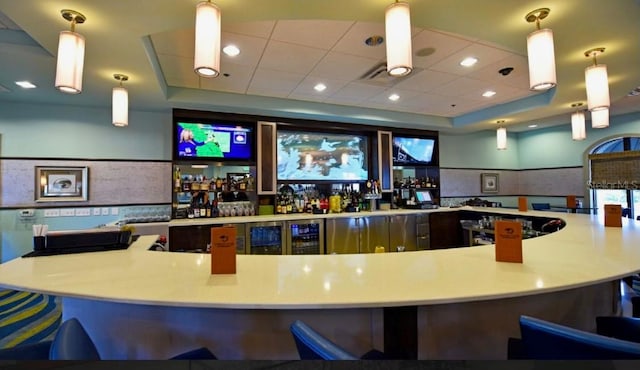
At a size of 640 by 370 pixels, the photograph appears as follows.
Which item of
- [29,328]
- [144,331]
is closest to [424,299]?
[144,331]

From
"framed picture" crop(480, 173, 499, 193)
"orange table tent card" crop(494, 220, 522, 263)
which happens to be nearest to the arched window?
"framed picture" crop(480, 173, 499, 193)

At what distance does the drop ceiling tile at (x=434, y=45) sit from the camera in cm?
267

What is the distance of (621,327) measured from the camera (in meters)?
1.43

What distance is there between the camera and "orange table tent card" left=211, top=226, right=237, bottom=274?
1476 millimetres

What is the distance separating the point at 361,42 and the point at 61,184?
4339mm

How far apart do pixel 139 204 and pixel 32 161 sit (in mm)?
1382

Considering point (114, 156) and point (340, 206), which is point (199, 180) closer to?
point (114, 156)

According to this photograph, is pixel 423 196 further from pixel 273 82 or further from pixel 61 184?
pixel 61 184

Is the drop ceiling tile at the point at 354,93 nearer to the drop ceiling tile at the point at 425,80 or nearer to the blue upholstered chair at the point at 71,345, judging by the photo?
the drop ceiling tile at the point at 425,80

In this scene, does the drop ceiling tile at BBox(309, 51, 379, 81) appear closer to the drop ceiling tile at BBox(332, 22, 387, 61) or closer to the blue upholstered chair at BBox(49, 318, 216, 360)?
the drop ceiling tile at BBox(332, 22, 387, 61)

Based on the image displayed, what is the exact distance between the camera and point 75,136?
398cm

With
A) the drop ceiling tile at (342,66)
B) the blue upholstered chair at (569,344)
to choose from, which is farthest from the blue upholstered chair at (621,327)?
the drop ceiling tile at (342,66)

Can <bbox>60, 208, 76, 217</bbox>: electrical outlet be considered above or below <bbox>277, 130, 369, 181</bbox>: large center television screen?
below

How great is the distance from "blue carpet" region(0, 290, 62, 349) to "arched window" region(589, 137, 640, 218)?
8.70m
